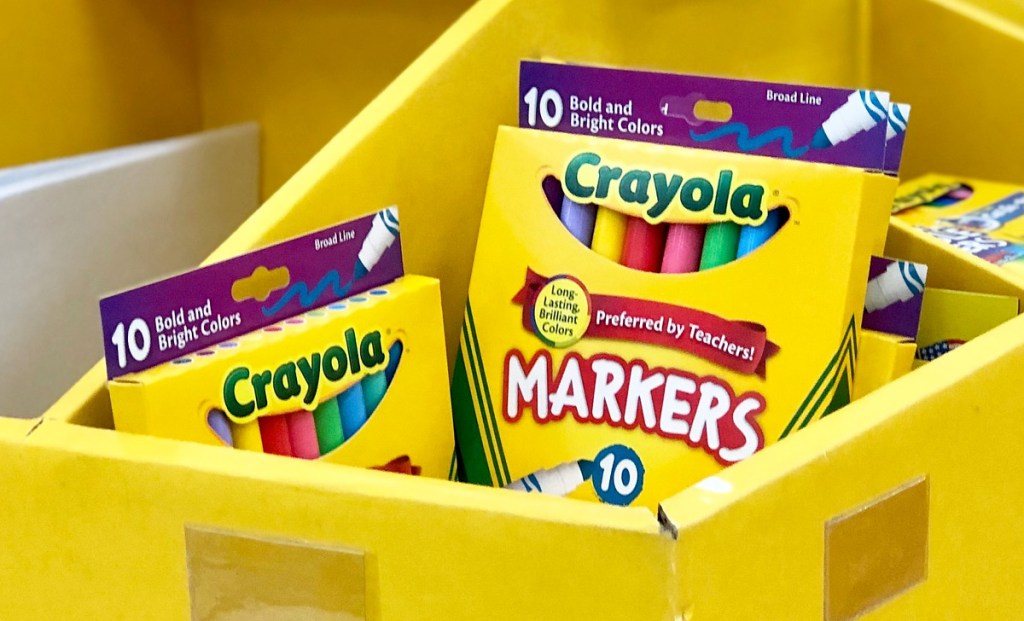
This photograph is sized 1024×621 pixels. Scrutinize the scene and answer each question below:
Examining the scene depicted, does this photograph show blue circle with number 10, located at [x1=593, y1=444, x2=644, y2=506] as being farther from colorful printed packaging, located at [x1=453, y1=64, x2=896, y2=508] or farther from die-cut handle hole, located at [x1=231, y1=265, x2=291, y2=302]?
die-cut handle hole, located at [x1=231, y1=265, x2=291, y2=302]

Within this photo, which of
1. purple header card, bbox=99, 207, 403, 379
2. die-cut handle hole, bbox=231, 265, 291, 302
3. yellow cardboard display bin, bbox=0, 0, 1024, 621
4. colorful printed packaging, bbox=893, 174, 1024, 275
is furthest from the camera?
colorful printed packaging, bbox=893, 174, 1024, 275

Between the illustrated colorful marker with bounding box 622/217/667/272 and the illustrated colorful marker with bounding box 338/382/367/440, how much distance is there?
0.72ft

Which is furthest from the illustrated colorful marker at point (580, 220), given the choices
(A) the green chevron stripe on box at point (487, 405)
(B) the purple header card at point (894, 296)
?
(B) the purple header card at point (894, 296)

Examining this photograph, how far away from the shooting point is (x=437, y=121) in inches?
35.7

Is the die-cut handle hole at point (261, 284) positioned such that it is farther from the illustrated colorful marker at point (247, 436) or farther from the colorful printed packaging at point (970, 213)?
the colorful printed packaging at point (970, 213)

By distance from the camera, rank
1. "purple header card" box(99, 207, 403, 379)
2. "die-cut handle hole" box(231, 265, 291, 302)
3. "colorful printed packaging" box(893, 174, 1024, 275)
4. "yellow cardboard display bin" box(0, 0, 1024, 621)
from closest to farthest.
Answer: "yellow cardboard display bin" box(0, 0, 1024, 621) → "purple header card" box(99, 207, 403, 379) → "die-cut handle hole" box(231, 265, 291, 302) → "colorful printed packaging" box(893, 174, 1024, 275)

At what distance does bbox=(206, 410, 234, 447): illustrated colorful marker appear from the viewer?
682 millimetres

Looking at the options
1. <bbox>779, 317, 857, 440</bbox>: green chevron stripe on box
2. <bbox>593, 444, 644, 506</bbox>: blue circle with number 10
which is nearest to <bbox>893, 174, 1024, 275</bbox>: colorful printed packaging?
<bbox>779, 317, 857, 440</bbox>: green chevron stripe on box

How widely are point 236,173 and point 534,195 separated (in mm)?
485

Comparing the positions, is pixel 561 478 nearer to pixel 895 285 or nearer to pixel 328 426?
pixel 328 426

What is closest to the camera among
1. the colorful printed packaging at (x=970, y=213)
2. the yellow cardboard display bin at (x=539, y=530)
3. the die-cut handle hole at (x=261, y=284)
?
the yellow cardboard display bin at (x=539, y=530)

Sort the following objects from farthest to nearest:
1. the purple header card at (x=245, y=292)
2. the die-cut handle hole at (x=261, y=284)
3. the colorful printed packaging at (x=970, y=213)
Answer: the colorful printed packaging at (x=970, y=213) → the die-cut handle hole at (x=261, y=284) → the purple header card at (x=245, y=292)

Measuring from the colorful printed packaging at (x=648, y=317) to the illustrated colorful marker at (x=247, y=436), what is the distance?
7.6 inches

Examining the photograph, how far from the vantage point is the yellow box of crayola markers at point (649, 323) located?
752 mm
